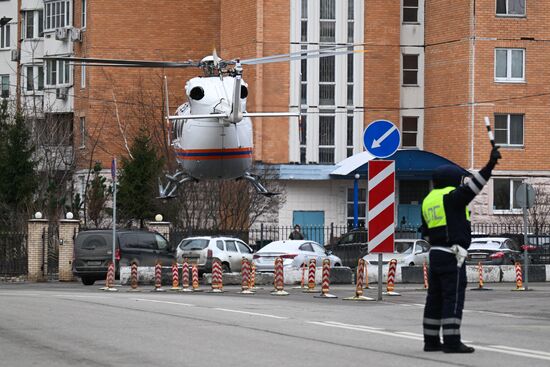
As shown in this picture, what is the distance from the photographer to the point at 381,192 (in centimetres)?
2433

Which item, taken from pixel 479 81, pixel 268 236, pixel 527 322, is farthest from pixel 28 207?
pixel 527 322

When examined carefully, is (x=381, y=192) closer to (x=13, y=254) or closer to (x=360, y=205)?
(x=13, y=254)

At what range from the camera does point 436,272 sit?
550 inches

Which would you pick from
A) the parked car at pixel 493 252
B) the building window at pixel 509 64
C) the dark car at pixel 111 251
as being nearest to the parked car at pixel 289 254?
the dark car at pixel 111 251

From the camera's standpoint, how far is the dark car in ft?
135

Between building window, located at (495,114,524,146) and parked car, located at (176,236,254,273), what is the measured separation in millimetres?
17783

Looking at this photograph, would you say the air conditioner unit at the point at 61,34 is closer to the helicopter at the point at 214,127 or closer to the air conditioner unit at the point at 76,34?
the air conditioner unit at the point at 76,34

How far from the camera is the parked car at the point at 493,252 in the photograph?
42969 mm

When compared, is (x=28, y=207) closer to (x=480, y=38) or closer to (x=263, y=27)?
(x=263, y=27)

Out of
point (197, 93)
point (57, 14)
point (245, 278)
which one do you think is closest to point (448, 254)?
point (245, 278)

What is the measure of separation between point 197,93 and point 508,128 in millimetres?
25505

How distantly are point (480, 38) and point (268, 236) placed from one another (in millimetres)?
11941

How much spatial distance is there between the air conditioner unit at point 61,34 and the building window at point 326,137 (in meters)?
14.8

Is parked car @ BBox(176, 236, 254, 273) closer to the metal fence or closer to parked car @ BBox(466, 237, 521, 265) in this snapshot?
the metal fence
